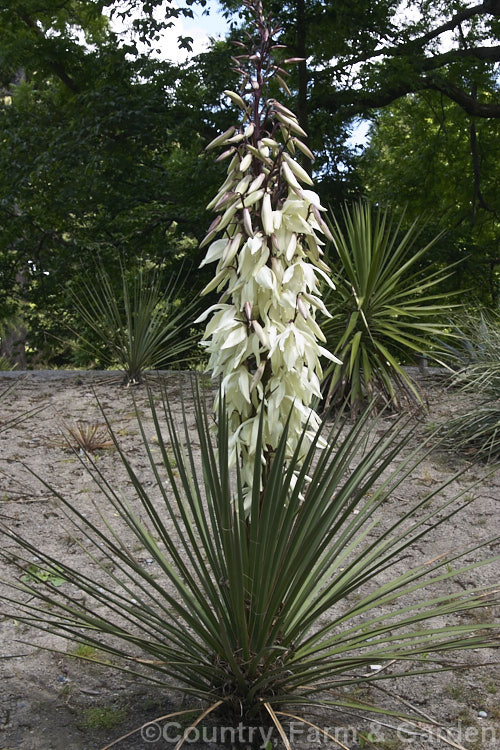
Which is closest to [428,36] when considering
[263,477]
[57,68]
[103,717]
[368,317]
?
[57,68]

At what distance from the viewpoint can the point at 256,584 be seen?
2156 mm

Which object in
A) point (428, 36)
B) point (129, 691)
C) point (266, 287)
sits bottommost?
point (129, 691)

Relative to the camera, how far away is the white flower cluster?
222cm

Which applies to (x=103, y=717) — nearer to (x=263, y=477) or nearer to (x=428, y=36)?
(x=263, y=477)

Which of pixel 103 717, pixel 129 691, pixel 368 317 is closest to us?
pixel 103 717

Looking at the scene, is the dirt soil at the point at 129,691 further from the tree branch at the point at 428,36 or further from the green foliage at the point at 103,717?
the tree branch at the point at 428,36

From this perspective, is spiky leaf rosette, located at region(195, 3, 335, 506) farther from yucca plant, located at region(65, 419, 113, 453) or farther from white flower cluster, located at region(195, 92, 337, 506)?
yucca plant, located at region(65, 419, 113, 453)

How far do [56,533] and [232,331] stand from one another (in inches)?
88.5

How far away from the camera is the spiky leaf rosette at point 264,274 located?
7.29 ft

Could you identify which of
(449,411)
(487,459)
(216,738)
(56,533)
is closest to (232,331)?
(216,738)

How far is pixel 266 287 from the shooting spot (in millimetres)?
2201

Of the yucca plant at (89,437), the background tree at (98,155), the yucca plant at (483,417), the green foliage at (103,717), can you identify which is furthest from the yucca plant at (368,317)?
the background tree at (98,155)

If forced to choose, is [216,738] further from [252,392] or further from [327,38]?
[327,38]

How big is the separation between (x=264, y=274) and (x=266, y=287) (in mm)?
40
